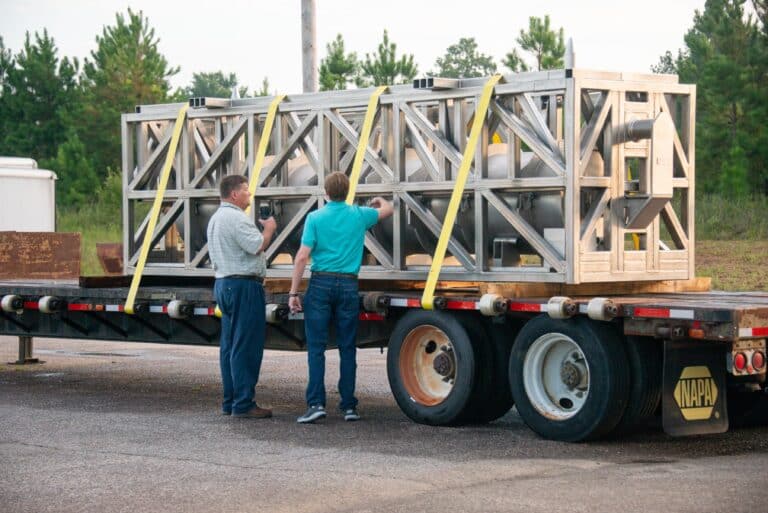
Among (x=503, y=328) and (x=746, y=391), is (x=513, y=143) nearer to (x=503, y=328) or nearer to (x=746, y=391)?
(x=503, y=328)

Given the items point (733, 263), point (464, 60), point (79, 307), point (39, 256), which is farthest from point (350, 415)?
point (464, 60)

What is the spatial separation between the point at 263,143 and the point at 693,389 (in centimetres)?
493

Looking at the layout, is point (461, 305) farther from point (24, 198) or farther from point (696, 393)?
point (24, 198)

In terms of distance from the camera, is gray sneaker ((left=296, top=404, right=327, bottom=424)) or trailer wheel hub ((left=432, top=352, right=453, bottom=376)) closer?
trailer wheel hub ((left=432, top=352, right=453, bottom=376))

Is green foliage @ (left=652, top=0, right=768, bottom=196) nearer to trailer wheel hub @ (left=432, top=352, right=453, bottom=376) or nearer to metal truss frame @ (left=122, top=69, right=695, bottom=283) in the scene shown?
metal truss frame @ (left=122, top=69, right=695, bottom=283)

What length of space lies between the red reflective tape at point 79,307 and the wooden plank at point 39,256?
8.13ft

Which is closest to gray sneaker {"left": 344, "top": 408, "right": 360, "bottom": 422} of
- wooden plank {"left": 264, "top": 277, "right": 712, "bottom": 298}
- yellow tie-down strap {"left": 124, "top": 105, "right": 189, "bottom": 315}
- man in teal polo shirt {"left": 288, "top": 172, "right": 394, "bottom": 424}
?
man in teal polo shirt {"left": 288, "top": 172, "right": 394, "bottom": 424}

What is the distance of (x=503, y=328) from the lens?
429 inches

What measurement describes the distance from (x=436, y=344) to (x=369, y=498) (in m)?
3.42

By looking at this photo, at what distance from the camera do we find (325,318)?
11.3 meters

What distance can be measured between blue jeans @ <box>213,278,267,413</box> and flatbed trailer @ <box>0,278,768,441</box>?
37 cm

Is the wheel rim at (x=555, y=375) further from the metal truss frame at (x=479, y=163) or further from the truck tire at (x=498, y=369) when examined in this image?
the metal truss frame at (x=479, y=163)

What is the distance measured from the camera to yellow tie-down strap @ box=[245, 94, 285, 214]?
12812 millimetres

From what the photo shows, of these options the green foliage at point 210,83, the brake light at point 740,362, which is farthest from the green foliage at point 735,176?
the green foliage at point 210,83
